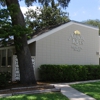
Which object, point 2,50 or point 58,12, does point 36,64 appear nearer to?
point 2,50

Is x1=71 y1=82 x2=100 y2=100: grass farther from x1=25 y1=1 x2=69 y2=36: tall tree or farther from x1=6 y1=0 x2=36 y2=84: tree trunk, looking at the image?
x1=25 y1=1 x2=69 y2=36: tall tree

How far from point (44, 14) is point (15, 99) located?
80.5 feet

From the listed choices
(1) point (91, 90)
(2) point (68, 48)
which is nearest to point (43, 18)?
(2) point (68, 48)

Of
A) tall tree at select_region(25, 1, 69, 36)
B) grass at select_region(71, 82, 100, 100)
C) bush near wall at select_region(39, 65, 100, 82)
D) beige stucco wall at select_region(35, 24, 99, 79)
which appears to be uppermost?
tall tree at select_region(25, 1, 69, 36)

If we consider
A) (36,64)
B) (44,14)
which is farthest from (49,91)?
(44,14)

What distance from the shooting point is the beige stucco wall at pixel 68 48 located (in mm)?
17188

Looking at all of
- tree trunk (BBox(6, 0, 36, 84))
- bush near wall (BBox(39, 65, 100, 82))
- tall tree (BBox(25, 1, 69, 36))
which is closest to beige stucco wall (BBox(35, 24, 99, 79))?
bush near wall (BBox(39, 65, 100, 82))

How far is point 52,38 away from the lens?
1775 cm

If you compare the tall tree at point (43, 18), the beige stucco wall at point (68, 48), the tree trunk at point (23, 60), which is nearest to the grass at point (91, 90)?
the tree trunk at point (23, 60)

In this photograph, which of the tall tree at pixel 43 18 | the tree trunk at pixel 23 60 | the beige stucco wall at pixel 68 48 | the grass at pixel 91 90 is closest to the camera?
the grass at pixel 91 90

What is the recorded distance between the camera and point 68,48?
18.6m

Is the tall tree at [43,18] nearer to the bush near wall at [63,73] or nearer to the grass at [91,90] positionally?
the bush near wall at [63,73]

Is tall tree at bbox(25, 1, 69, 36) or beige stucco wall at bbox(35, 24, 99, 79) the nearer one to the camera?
beige stucco wall at bbox(35, 24, 99, 79)

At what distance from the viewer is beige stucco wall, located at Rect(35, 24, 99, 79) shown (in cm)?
1719
